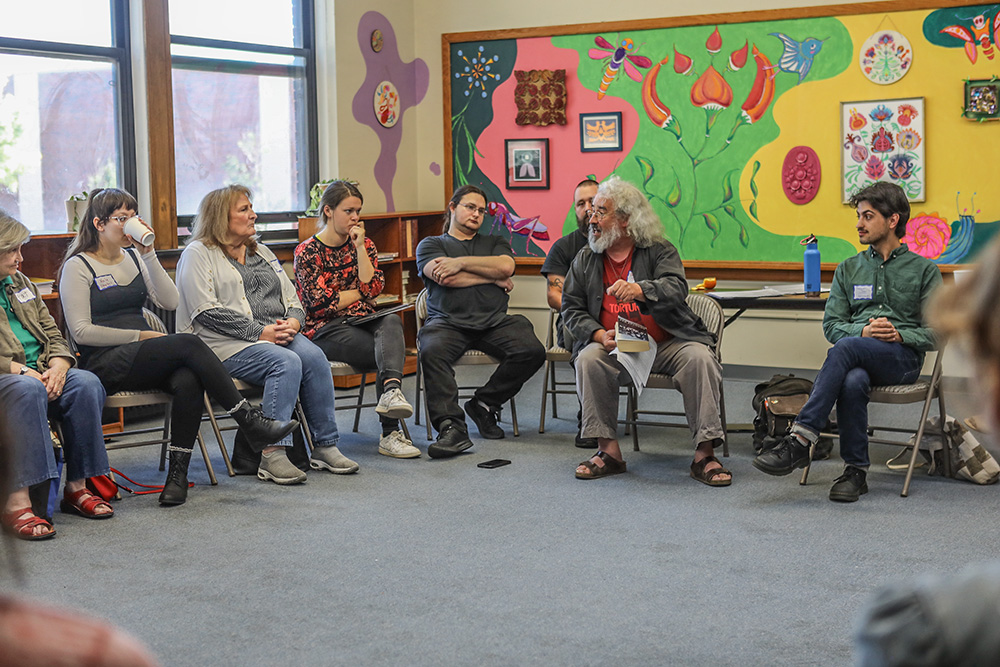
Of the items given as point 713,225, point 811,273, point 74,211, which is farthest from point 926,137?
point 74,211

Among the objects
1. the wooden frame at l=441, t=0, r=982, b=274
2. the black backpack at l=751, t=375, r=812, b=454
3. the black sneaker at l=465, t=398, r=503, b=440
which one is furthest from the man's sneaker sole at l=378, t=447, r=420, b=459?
the wooden frame at l=441, t=0, r=982, b=274

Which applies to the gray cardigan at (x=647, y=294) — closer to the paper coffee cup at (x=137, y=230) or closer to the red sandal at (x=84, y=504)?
the paper coffee cup at (x=137, y=230)

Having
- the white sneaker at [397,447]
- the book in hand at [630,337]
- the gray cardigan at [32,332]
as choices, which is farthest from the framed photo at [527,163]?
the gray cardigan at [32,332]

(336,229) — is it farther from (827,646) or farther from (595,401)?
(827,646)

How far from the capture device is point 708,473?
4.25 metres

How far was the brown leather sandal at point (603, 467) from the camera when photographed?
4.35m

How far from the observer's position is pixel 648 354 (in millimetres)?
4414

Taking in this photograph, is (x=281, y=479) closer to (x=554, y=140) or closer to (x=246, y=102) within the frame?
(x=246, y=102)

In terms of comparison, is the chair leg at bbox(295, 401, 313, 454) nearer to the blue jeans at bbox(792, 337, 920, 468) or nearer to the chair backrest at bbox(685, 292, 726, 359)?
the chair backrest at bbox(685, 292, 726, 359)

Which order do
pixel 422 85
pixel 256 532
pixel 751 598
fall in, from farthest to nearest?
pixel 422 85
pixel 256 532
pixel 751 598

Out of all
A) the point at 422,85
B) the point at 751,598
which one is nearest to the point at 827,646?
the point at 751,598

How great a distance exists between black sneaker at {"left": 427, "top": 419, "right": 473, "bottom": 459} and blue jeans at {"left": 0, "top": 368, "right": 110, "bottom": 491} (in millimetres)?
1407

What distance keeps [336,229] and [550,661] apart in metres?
2.98

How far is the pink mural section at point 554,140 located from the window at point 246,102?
122cm
